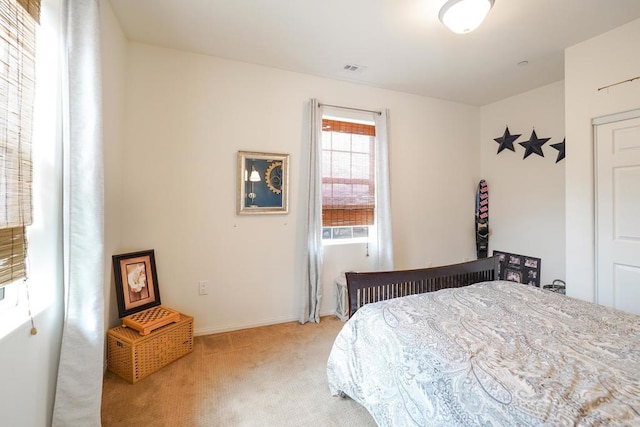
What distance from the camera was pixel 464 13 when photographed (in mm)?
1823

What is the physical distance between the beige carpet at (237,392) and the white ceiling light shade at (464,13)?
2.57 metres

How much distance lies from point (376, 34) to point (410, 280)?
200cm

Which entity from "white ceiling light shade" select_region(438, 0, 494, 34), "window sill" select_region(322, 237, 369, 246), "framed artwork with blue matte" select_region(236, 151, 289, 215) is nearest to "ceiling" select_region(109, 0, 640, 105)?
"white ceiling light shade" select_region(438, 0, 494, 34)

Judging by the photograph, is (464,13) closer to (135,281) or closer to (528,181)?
(528,181)

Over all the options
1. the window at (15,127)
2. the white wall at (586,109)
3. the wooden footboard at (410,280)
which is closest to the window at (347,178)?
the wooden footboard at (410,280)

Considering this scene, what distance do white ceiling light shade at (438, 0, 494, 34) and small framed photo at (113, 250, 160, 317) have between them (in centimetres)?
293

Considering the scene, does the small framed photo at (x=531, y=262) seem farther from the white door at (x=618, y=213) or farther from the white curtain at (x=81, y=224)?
the white curtain at (x=81, y=224)

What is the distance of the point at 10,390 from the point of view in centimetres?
103

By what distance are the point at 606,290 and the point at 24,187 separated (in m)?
3.89

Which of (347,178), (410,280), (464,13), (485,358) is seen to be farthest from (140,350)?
(464,13)

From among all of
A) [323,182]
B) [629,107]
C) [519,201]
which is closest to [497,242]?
[519,201]

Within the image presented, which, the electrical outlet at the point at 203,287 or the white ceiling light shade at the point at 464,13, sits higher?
the white ceiling light shade at the point at 464,13

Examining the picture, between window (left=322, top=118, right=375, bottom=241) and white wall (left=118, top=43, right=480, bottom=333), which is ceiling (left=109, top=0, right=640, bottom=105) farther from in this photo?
window (left=322, top=118, right=375, bottom=241)

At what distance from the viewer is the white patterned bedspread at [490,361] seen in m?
0.88
